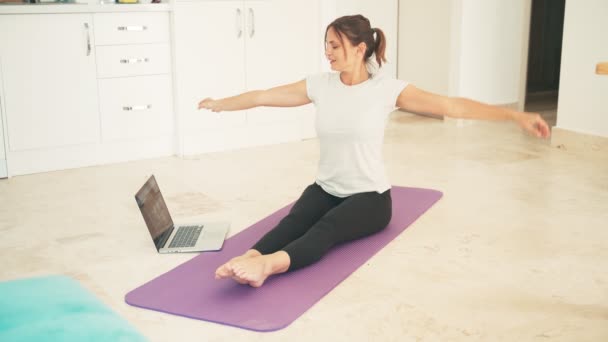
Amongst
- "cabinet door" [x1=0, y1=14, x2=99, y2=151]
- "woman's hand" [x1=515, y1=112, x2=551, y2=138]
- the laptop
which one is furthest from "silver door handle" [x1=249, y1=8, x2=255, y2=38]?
"woman's hand" [x1=515, y1=112, x2=551, y2=138]

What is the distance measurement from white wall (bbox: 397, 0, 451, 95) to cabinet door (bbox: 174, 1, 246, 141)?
5.69 ft

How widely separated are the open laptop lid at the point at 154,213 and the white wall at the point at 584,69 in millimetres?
2605

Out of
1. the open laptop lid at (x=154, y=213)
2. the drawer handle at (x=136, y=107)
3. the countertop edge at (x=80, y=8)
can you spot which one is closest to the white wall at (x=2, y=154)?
the countertop edge at (x=80, y=8)

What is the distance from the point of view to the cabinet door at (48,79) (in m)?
3.81

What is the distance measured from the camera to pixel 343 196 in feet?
9.06

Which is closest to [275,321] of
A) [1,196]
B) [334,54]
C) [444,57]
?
[334,54]

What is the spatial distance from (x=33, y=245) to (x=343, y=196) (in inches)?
48.5

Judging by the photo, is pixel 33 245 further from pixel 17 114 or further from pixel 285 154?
pixel 285 154

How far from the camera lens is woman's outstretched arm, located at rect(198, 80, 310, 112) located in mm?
2801

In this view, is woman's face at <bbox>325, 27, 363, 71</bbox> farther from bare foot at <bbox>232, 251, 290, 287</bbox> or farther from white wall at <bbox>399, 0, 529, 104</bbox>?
white wall at <bbox>399, 0, 529, 104</bbox>

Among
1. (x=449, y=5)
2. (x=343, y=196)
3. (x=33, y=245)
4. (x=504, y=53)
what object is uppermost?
(x=449, y=5)

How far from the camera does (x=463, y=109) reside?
2541 mm

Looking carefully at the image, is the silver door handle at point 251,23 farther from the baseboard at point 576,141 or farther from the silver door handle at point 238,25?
the baseboard at point 576,141

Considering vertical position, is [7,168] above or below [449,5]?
below
